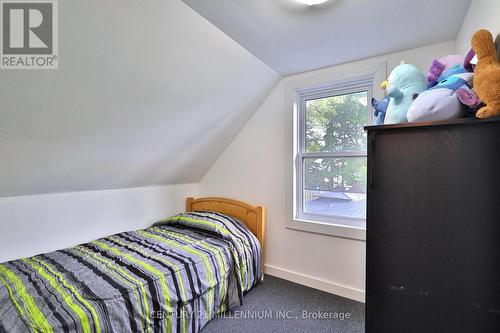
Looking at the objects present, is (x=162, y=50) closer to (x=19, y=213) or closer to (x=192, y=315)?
(x=19, y=213)

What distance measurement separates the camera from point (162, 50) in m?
1.51

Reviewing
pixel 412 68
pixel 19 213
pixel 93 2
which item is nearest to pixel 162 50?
pixel 93 2

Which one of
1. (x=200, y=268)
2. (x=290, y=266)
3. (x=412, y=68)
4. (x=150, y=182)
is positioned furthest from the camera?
(x=150, y=182)

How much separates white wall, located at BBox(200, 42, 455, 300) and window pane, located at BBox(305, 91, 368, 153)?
0.28 m

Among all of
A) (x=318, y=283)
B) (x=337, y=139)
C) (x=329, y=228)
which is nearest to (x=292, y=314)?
(x=318, y=283)

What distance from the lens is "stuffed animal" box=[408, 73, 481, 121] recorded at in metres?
0.95

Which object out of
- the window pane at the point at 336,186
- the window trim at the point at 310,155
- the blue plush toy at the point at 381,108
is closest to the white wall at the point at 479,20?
the blue plush toy at the point at 381,108

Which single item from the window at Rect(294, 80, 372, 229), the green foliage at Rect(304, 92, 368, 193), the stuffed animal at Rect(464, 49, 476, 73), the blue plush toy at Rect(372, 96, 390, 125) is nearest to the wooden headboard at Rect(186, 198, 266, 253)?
the window at Rect(294, 80, 372, 229)

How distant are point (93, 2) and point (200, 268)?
1728 mm

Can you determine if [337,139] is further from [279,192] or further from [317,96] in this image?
[279,192]

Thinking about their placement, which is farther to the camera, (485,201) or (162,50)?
(162,50)

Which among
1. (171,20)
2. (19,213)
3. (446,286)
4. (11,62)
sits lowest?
(446,286)

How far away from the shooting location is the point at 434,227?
96 centimetres

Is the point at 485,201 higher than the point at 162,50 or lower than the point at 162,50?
lower
